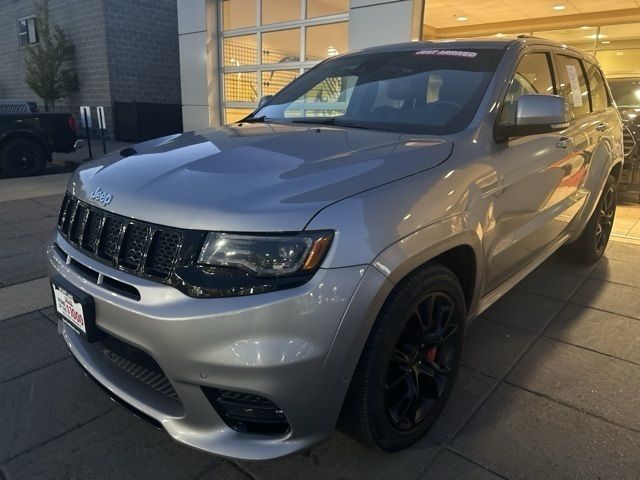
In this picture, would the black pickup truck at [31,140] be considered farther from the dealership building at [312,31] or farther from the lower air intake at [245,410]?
the lower air intake at [245,410]

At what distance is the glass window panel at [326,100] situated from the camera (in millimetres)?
3104

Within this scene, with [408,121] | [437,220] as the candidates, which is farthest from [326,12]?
[437,220]

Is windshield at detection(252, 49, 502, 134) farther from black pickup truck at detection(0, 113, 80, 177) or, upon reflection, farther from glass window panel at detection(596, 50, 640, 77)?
glass window panel at detection(596, 50, 640, 77)

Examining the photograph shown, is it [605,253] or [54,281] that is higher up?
[54,281]

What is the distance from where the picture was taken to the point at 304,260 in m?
1.59

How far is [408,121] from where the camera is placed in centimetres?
264

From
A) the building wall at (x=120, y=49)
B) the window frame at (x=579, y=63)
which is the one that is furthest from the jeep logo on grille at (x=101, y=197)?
the building wall at (x=120, y=49)

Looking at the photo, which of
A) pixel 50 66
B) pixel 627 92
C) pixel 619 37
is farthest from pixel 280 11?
pixel 50 66

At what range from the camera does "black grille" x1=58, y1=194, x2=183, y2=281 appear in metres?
1.68

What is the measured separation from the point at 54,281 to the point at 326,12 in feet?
26.1

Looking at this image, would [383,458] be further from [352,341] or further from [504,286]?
[504,286]

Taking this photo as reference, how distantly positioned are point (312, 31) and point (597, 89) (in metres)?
6.03

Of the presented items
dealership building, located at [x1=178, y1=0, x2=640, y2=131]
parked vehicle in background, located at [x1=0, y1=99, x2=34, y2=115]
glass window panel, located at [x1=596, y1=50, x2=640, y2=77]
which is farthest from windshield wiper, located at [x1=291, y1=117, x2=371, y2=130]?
glass window panel, located at [x1=596, y1=50, x2=640, y2=77]

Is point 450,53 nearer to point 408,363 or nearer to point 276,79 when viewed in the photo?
point 408,363
